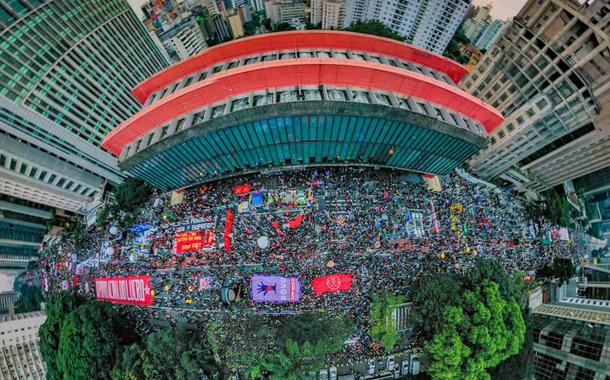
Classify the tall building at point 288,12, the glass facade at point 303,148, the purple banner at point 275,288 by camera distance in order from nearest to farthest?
1. the glass facade at point 303,148
2. the purple banner at point 275,288
3. the tall building at point 288,12

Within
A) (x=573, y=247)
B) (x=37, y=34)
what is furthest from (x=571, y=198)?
(x=37, y=34)

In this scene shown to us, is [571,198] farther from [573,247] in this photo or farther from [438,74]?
[438,74]

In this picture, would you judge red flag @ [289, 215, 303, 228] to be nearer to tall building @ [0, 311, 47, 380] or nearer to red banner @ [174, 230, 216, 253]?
red banner @ [174, 230, 216, 253]

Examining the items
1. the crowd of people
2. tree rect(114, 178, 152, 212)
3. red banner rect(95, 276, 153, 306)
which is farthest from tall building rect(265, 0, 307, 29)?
red banner rect(95, 276, 153, 306)

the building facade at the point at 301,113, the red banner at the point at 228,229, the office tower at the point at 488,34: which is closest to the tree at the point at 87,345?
the red banner at the point at 228,229

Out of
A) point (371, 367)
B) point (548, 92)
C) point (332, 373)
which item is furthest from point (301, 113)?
point (371, 367)

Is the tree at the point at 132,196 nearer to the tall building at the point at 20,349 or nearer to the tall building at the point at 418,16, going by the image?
the tall building at the point at 20,349
